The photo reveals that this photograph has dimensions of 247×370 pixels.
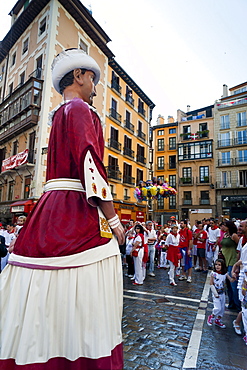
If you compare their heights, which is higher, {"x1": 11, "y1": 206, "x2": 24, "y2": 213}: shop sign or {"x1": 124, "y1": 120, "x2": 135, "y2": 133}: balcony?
{"x1": 124, "y1": 120, "x2": 135, "y2": 133}: balcony

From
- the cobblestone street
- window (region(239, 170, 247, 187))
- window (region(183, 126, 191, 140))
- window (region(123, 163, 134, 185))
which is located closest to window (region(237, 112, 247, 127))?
window (region(239, 170, 247, 187))

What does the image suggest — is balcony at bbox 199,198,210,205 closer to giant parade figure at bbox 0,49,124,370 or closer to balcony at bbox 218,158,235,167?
balcony at bbox 218,158,235,167

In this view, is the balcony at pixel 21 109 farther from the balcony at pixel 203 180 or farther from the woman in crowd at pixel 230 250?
the balcony at pixel 203 180

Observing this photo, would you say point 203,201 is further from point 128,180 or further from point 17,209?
point 17,209

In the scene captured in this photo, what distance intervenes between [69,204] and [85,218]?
0.15 metres

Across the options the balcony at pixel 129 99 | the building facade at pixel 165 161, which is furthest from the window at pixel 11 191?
the building facade at pixel 165 161

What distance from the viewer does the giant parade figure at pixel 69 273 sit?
1.52 metres

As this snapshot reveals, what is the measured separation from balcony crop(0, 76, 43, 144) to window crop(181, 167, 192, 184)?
24570 mm

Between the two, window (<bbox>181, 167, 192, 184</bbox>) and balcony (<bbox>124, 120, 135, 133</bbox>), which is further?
window (<bbox>181, 167, 192, 184</bbox>)

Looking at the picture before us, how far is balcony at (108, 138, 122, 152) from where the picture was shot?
23.3 metres

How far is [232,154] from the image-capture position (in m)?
33.8

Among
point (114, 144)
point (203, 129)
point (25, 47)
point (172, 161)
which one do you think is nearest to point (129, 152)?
point (114, 144)

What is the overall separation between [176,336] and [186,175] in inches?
1366

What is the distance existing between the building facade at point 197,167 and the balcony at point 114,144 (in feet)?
50.8
